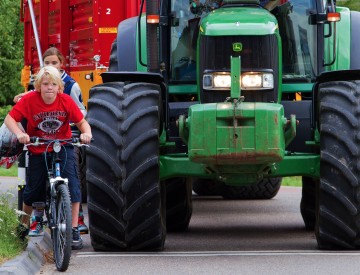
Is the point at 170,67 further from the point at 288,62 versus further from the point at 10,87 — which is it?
the point at 10,87

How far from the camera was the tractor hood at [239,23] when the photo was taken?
11602 mm

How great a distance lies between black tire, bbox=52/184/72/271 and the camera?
987 centimetres

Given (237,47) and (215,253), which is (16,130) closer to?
(215,253)

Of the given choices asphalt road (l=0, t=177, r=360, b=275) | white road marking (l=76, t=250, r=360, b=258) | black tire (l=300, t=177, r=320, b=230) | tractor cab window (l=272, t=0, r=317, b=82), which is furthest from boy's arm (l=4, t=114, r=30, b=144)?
black tire (l=300, t=177, r=320, b=230)

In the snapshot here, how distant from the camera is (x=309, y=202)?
43.6ft

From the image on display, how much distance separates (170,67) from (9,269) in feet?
12.7

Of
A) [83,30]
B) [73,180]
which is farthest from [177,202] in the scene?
[83,30]

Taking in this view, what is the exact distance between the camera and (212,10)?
12359 mm

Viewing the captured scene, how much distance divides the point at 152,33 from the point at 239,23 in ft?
2.97

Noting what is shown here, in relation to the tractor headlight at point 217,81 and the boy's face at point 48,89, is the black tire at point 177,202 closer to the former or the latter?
the tractor headlight at point 217,81

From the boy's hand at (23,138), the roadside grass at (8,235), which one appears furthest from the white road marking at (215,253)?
the boy's hand at (23,138)

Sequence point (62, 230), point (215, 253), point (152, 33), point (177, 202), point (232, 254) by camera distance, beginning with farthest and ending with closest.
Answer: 1. point (177, 202)
2. point (152, 33)
3. point (215, 253)
4. point (232, 254)
5. point (62, 230)

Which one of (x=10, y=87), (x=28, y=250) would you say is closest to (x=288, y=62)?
(x=28, y=250)

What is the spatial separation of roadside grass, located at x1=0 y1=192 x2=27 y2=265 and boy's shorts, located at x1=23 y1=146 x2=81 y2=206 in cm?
20
